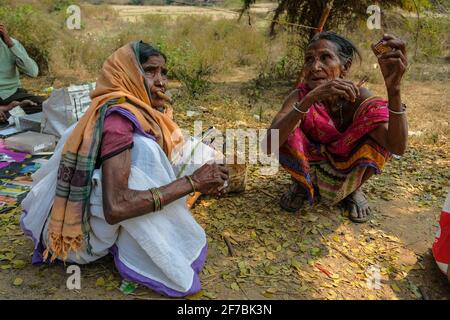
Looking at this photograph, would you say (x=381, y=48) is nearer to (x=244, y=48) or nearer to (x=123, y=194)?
(x=123, y=194)

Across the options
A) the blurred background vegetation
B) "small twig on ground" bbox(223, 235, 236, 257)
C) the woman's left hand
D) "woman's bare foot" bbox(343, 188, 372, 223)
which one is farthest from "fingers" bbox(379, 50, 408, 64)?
the blurred background vegetation

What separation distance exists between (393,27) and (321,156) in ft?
16.1

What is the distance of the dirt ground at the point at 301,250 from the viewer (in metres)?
2.31

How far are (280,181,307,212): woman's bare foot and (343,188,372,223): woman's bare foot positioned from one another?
34 cm

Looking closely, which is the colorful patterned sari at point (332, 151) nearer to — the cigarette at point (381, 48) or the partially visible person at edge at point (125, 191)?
the cigarette at point (381, 48)

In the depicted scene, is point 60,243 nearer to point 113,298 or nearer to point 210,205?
point 113,298

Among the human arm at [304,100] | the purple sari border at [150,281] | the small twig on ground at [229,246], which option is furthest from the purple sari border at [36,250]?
the human arm at [304,100]

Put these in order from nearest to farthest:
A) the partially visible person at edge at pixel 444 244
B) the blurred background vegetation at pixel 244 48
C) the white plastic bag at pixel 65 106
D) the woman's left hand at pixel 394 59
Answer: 1. the partially visible person at edge at pixel 444 244
2. the woman's left hand at pixel 394 59
3. the white plastic bag at pixel 65 106
4. the blurred background vegetation at pixel 244 48

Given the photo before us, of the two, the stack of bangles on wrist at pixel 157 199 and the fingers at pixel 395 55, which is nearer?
the stack of bangles on wrist at pixel 157 199

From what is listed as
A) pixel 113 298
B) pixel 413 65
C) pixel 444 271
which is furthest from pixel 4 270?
pixel 413 65

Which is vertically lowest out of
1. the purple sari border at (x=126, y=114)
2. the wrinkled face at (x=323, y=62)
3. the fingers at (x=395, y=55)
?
the purple sari border at (x=126, y=114)

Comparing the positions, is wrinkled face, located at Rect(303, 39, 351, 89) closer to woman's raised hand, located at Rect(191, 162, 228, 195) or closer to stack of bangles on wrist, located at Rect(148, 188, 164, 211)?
woman's raised hand, located at Rect(191, 162, 228, 195)

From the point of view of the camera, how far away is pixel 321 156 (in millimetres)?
3066

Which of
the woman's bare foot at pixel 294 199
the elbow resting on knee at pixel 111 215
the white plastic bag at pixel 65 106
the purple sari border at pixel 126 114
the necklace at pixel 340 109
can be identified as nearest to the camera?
the elbow resting on knee at pixel 111 215
